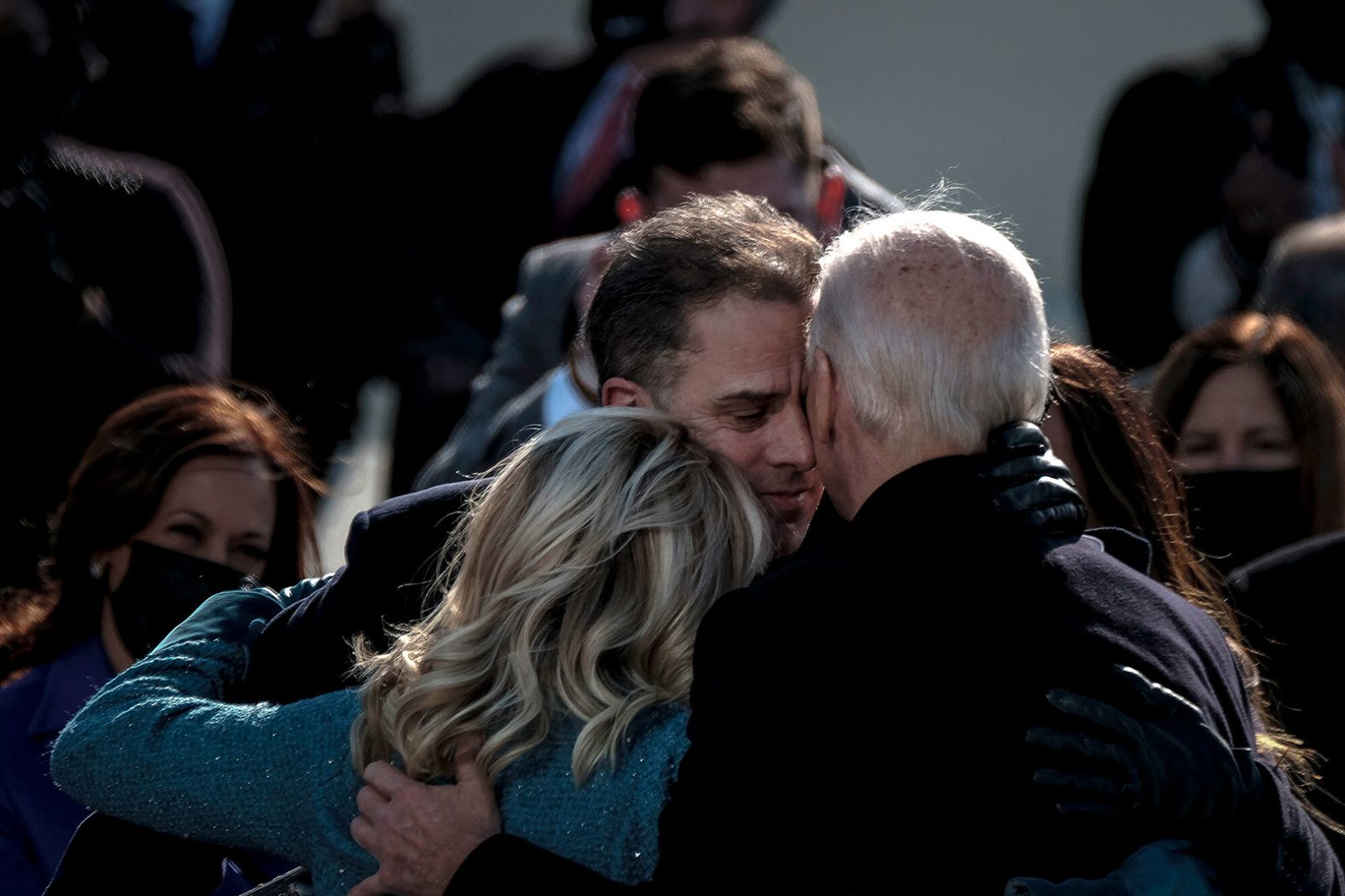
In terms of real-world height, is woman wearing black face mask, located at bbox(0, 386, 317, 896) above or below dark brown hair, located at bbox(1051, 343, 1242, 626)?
below

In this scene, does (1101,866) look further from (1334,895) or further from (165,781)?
(165,781)

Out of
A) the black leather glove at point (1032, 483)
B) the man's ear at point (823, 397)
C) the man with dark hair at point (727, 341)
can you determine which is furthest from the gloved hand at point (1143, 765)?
the man with dark hair at point (727, 341)

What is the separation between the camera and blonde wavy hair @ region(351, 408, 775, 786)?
2.24 meters

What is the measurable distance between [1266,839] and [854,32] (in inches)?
325

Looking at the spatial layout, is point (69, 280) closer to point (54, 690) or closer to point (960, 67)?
point (54, 690)

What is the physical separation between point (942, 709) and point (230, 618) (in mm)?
1131

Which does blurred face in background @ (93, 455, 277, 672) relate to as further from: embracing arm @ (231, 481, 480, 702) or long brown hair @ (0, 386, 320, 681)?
embracing arm @ (231, 481, 480, 702)

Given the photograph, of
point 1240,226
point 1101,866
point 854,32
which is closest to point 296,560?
point 1101,866

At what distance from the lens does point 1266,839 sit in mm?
2182

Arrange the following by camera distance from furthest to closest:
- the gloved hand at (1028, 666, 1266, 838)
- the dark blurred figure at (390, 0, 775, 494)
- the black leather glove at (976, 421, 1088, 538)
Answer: the dark blurred figure at (390, 0, 775, 494), the black leather glove at (976, 421, 1088, 538), the gloved hand at (1028, 666, 1266, 838)

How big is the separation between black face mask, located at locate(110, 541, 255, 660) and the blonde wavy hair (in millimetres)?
986

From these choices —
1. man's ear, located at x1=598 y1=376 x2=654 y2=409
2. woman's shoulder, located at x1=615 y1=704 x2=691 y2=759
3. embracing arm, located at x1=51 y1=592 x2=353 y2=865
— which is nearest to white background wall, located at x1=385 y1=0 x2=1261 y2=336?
man's ear, located at x1=598 y1=376 x2=654 y2=409

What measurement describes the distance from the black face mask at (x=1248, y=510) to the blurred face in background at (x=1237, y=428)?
0.13 feet

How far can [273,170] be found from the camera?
5383 mm
